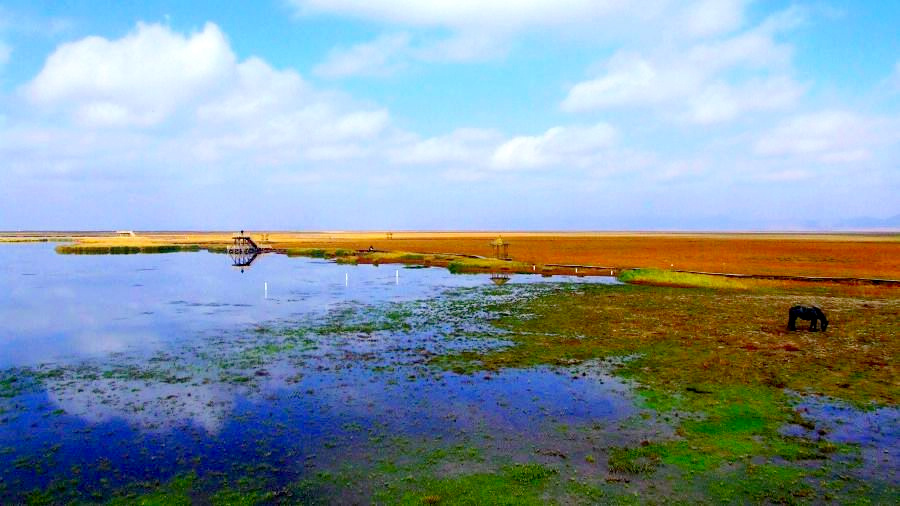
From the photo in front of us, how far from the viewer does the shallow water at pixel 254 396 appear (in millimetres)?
10992

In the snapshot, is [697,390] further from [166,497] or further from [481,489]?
[166,497]

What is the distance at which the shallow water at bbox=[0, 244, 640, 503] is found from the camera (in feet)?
36.1

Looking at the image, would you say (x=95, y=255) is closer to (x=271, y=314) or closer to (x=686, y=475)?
(x=271, y=314)

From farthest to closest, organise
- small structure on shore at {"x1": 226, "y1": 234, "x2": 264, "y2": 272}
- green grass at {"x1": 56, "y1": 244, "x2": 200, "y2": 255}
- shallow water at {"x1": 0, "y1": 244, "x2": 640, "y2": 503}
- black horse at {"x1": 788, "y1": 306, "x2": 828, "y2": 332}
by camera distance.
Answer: green grass at {"x1": 56, "y1": 244, "x2": 200, "y2": 255}, small structure on shore at {"x1": 226, "y1": 234, "x2": 264, "y2": 272}, black horse at {"x1": 788, "y1": 306, "x2": 828, "y2": 332}, shallow water at {"x1": 0, "y1": 244, "x2": 640, "y2": 503}

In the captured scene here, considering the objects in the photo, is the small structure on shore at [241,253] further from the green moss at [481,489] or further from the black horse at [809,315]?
the green moss at [481,489]

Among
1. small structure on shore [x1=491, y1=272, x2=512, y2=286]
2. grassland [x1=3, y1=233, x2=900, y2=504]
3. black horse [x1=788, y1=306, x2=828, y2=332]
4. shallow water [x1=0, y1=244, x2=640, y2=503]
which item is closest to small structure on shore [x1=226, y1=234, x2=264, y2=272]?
small structure on shore [x1=491, y1=272, x2=512, y2=286]

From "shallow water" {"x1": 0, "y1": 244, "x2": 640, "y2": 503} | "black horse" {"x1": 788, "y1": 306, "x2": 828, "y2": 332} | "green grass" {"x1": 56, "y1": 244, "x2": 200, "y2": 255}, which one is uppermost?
"green grass" {"x1": 56, "y1": 244, "x2": 200, "y2": 255}

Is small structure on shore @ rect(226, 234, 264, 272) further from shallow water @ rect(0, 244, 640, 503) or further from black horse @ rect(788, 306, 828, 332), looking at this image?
black horse @ rect(788, 306, 828, 332)

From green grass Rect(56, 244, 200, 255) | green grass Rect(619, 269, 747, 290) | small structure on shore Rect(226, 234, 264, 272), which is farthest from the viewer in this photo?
green grass Rect(56, 244, 200, 255)

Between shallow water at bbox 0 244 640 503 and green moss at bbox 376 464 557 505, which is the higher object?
shallow water at bbox 0 244 640 503

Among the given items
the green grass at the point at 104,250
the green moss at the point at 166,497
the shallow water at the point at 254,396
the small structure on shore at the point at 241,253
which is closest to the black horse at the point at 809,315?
the shallow water at the point at 254,396

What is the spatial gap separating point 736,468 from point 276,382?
12.4 meters

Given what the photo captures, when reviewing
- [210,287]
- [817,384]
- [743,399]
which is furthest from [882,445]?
[210,287]

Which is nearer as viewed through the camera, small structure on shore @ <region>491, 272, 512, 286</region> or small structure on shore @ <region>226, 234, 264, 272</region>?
small structure on shore @ <region>491, 272, 512, 286</region>
